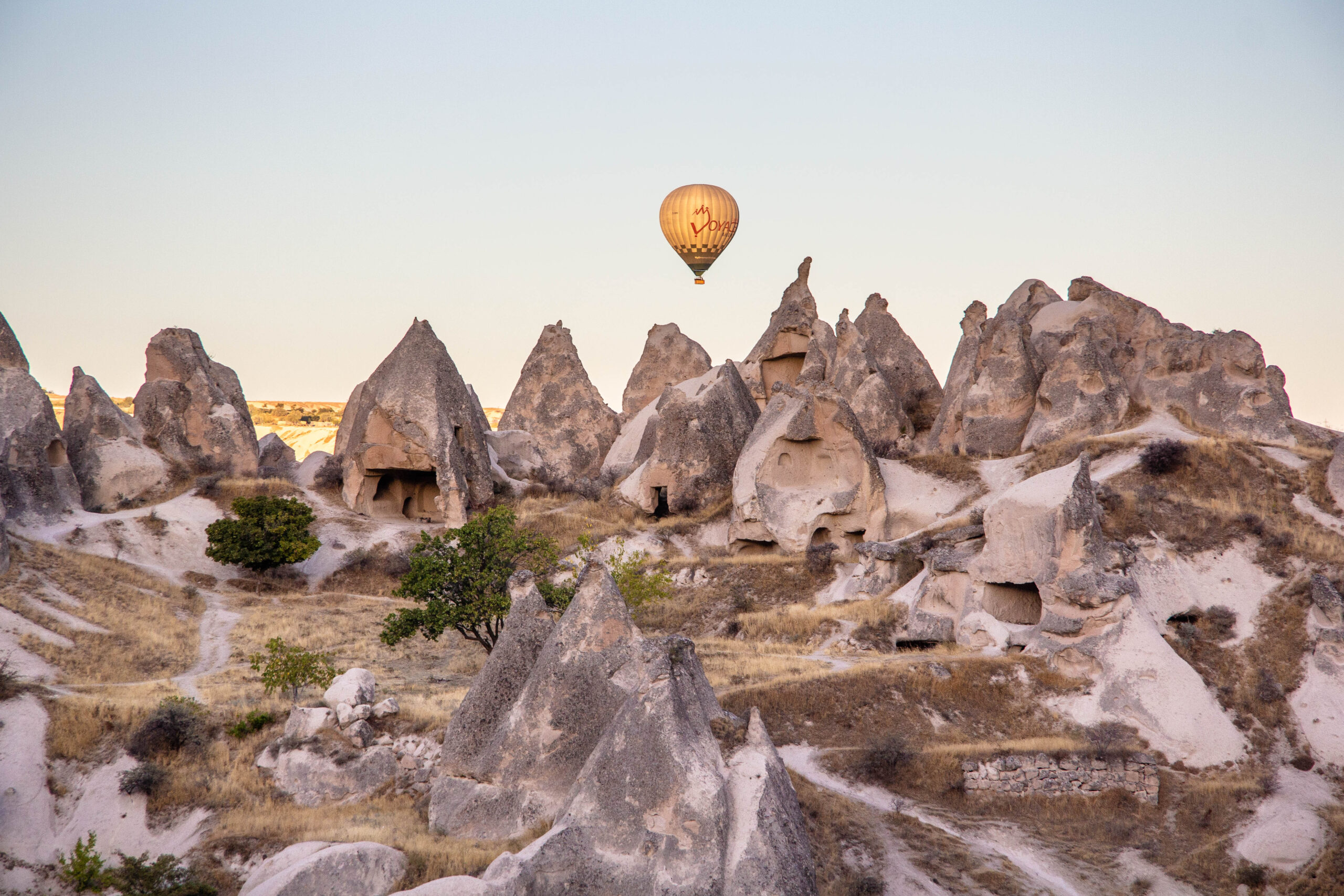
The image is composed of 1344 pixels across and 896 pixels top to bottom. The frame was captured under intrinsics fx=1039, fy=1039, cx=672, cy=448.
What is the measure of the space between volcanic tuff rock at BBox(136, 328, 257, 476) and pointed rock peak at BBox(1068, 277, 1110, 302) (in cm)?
2783

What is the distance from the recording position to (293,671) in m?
14.5

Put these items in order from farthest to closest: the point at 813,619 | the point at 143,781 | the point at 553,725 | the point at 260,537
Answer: the point at 260,537 → the point at 813,619 → the point at 143,781 → the point at 553,725

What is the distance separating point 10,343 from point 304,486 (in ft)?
29.4

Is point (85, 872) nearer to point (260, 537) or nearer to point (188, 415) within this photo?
point (260, 537)


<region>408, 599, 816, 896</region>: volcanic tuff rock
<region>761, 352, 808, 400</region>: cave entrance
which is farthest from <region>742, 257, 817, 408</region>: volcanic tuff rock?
<region>408, 599, 816, 896</region>: volcanic tuff rock

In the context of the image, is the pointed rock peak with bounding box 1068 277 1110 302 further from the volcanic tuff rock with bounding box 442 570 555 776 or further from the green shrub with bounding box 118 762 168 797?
the green shrub with bounding box 118 762 168 797

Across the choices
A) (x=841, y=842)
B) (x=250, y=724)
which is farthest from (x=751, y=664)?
(x=250, y=724)

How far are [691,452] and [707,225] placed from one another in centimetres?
874

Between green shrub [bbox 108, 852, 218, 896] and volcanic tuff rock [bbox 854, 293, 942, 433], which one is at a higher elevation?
volcanic tuff rock [bbox 854, 293, 942, 433]

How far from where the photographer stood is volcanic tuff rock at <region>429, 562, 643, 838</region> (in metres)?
10.2

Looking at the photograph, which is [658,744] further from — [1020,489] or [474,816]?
[1020,489]

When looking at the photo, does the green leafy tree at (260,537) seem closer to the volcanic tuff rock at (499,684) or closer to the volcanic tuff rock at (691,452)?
the volcanic tuff rock at (691,452)

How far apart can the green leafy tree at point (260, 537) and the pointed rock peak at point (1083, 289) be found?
25923mm

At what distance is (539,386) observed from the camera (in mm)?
42438
